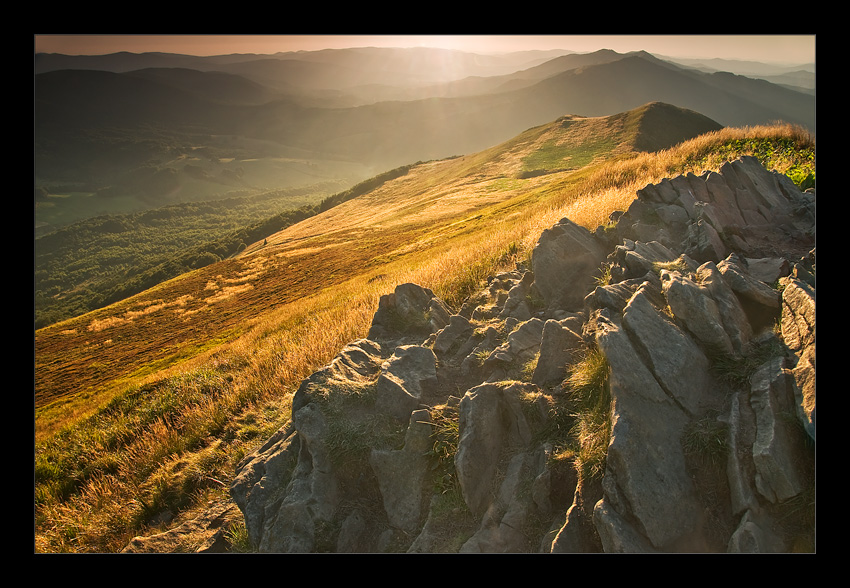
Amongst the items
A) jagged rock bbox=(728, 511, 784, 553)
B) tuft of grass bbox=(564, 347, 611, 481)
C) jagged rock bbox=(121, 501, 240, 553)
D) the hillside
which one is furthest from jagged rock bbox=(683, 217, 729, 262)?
the hillside

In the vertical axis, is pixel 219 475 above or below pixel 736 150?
below

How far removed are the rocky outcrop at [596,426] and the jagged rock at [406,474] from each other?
24 mm

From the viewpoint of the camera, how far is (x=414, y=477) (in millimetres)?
7414

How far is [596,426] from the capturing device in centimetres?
628

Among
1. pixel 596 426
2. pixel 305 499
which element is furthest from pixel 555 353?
pixel 305 499

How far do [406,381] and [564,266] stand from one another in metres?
4.83

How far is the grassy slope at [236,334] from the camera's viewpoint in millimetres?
12492

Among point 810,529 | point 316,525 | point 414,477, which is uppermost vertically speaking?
point 810,529

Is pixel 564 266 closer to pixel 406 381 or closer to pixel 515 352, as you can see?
pixel 515 352

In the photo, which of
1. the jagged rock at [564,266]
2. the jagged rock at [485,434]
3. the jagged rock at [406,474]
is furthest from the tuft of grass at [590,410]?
the jagged rock at [564,266]

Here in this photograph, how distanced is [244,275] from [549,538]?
60.4m

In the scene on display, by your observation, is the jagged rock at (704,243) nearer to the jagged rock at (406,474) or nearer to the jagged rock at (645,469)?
the jagged rock at (645,469)
